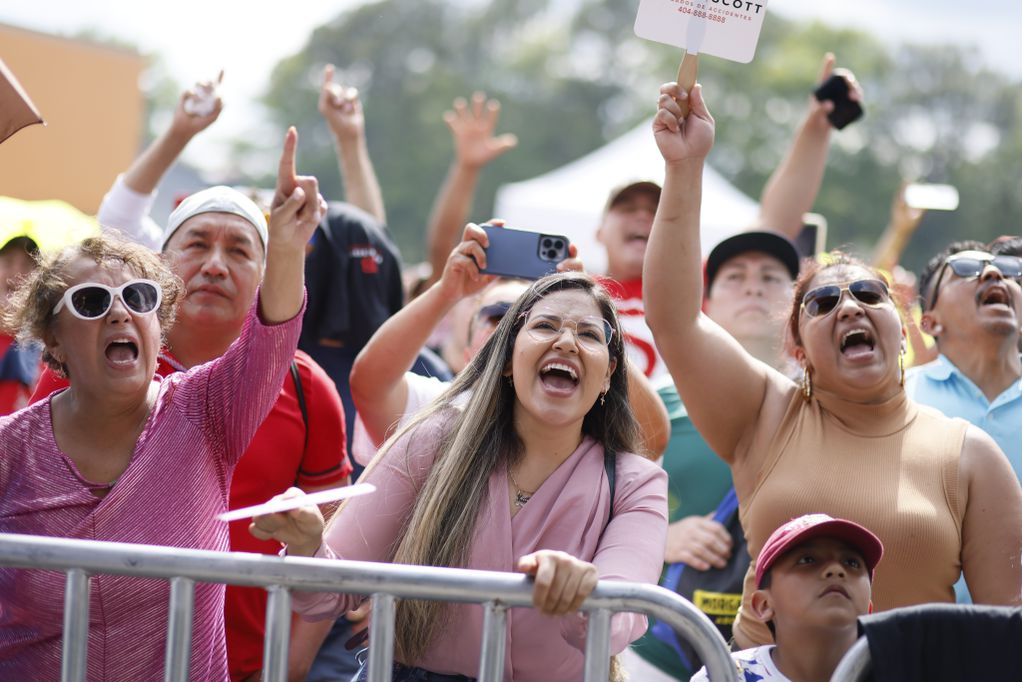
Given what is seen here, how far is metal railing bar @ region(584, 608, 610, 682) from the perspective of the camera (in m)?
2.29

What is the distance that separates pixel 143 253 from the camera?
2959 millimetres

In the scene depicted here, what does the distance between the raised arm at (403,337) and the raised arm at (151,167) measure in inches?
50.0

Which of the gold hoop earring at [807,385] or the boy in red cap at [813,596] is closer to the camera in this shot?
the boy in red cap at [813,596]

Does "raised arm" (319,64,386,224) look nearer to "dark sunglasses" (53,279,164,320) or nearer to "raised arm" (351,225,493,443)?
"raised arm" (351,225,493,443)

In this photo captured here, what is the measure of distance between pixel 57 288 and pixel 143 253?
233 mm

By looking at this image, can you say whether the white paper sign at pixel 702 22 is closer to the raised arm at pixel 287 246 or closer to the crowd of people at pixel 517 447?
the crowd of people at pixel 517 447

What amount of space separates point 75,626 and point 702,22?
2042 mm

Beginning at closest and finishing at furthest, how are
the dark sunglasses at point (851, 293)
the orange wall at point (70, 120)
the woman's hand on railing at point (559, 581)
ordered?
the woman's hand on railing at point (559, 581) < the dark sunglasses at point (851, 293) < the orange wall at point (70, 120)

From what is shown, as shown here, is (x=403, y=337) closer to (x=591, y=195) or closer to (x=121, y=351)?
(x=121, y=351)

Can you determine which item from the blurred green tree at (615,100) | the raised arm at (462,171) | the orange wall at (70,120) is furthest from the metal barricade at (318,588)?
the blurred green tree at (615,100)

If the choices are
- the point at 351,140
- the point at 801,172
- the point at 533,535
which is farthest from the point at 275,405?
the point at 801,172

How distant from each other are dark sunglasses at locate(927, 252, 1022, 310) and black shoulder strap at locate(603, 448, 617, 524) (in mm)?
1716

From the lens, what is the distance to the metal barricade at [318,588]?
7.41ft

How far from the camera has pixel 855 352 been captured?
128 inches
